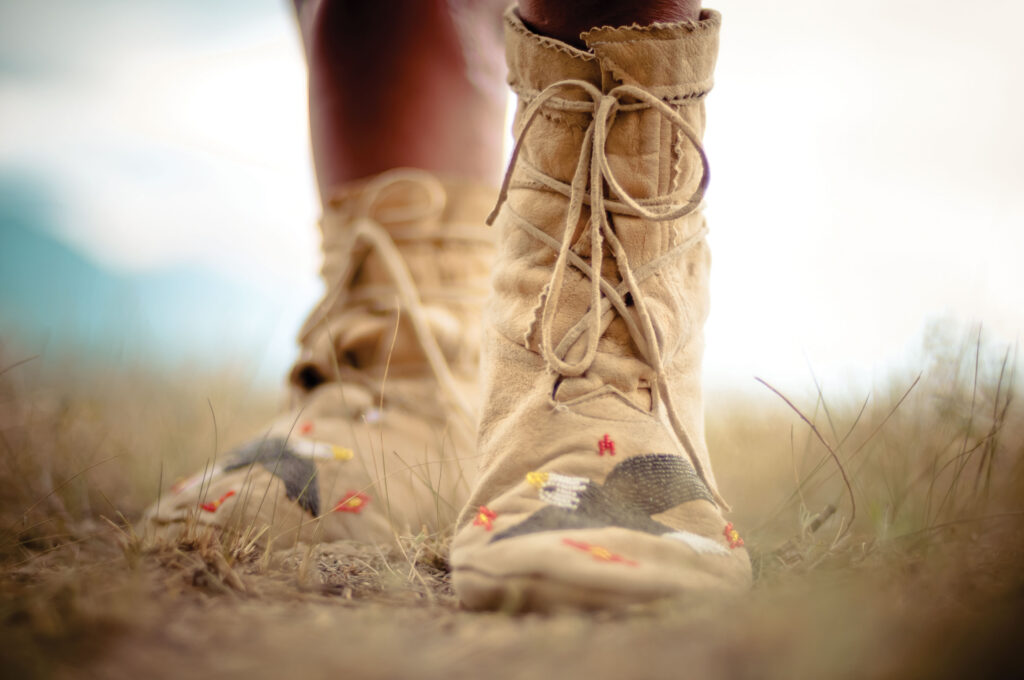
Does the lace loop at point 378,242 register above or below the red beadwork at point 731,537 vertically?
above

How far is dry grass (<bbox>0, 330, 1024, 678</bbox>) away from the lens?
17.2 inches

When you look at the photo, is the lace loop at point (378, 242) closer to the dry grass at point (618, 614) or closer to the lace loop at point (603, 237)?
the dry grass at point (618, 614)

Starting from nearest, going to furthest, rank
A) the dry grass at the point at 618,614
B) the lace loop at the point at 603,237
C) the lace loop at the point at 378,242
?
the dry grass at the point at 618,614, the lace loop at the point at 603,237, the lace loop at the point at 378,242

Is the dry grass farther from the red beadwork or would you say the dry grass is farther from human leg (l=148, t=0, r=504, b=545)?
human leg (l=148, t=0, r=504, b=545)

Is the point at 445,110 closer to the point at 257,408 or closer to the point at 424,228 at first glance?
the point at 424,228

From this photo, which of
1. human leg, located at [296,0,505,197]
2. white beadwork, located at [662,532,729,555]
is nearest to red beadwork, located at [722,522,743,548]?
white beadwork, located at [662,532,729,555]

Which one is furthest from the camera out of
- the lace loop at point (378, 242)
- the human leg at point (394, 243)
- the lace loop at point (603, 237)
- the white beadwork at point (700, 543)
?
the lace loop at point (378, 242)

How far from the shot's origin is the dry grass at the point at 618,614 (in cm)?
44

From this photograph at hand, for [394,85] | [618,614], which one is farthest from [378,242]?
[618,614]

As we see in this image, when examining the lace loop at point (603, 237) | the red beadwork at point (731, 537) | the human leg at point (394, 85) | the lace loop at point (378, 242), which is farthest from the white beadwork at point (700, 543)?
the human leg at point (394, 85)

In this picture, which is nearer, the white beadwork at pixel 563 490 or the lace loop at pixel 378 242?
the white beadwork at pixel 563 490

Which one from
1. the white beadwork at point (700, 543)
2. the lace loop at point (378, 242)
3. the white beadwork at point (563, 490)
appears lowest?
the white beadwork at point (700, 543)

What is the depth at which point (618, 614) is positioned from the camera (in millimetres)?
562

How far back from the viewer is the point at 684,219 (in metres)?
0.85
